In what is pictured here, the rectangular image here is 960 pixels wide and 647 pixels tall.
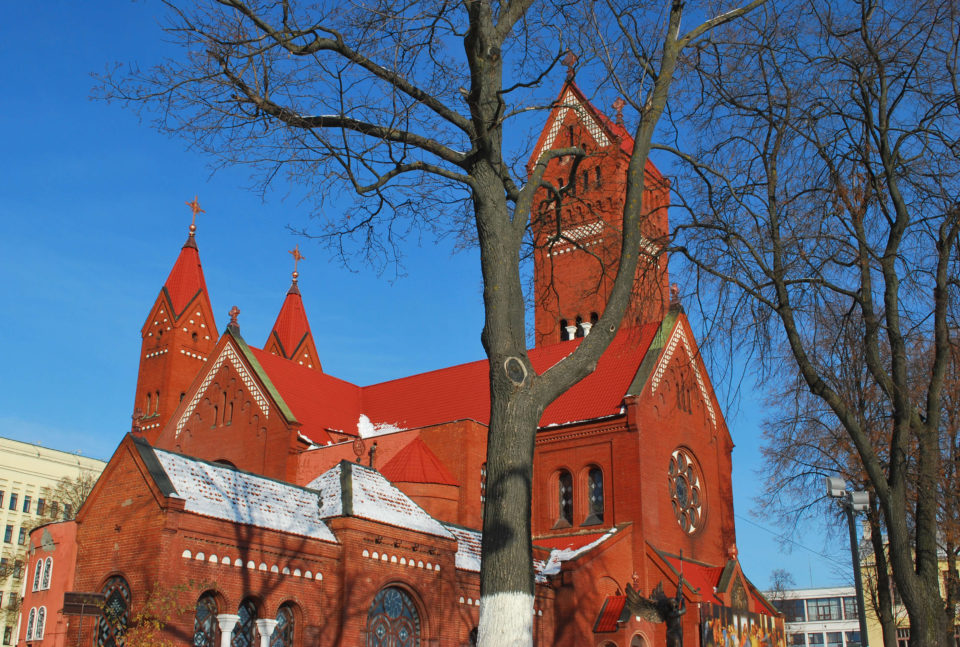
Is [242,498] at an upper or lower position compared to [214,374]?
lower

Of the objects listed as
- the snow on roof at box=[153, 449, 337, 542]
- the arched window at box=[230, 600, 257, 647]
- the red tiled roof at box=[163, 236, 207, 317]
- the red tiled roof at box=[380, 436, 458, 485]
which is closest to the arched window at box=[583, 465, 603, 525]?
the red tiled roof at box=[380, 436, 458, 485]

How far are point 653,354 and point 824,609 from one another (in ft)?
253

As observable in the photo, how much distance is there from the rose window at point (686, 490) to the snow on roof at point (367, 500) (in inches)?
467

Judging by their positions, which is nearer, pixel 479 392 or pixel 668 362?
pixel 668 362

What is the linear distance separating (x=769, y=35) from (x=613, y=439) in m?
21.2

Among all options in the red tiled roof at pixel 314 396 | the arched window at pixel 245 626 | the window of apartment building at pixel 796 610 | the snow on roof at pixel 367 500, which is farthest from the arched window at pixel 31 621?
the window of apartment building at pixel 796 610

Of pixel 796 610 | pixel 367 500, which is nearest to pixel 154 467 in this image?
pixel 367 500

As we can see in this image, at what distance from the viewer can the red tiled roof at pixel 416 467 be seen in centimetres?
3189

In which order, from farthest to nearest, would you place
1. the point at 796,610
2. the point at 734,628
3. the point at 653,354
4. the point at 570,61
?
the point at 796,610
the point at 653,354
the point at 734,628
the point at 570,61

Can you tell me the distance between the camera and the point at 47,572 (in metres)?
20.1

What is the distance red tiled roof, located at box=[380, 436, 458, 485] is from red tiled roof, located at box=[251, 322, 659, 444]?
3137 millimetres

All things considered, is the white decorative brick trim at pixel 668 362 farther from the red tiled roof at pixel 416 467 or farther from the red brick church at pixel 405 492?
the red tiled roof at pixel 416 467

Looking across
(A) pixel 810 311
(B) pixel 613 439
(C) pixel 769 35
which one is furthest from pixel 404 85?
(B) pixel 613 439

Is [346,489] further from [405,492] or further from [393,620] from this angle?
[405,492]
